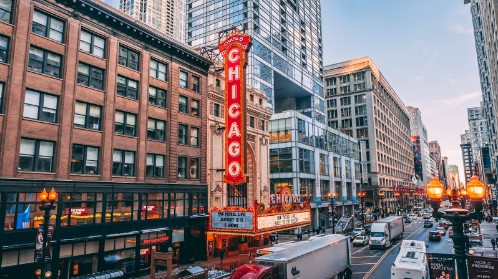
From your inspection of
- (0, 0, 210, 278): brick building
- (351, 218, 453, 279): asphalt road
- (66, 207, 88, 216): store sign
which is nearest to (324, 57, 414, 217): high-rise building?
(351, 218, 453, 279): asphalt road

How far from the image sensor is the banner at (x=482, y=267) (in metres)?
18.6

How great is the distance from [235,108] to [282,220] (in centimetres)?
1213

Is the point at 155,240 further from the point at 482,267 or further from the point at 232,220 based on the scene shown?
the point at 482,267

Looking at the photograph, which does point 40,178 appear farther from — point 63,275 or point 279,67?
point 279,67

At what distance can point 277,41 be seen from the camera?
82438 mm

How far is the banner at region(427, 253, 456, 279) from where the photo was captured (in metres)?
20.0

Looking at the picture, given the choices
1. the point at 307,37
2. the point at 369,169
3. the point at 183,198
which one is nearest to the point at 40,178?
the point at 183,198

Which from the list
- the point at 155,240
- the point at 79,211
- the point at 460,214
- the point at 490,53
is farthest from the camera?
the point at 490,53

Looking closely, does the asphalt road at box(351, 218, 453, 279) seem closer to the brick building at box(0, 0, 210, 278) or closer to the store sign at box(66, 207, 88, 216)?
the brick building at box(0, 0, 210, 278)

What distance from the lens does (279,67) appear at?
8062cm

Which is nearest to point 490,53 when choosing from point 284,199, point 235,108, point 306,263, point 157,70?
point 284,199

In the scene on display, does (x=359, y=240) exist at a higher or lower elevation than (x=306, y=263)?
lower

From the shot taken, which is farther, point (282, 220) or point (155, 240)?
point (282, 220)

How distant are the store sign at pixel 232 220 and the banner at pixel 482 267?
1642 cm
